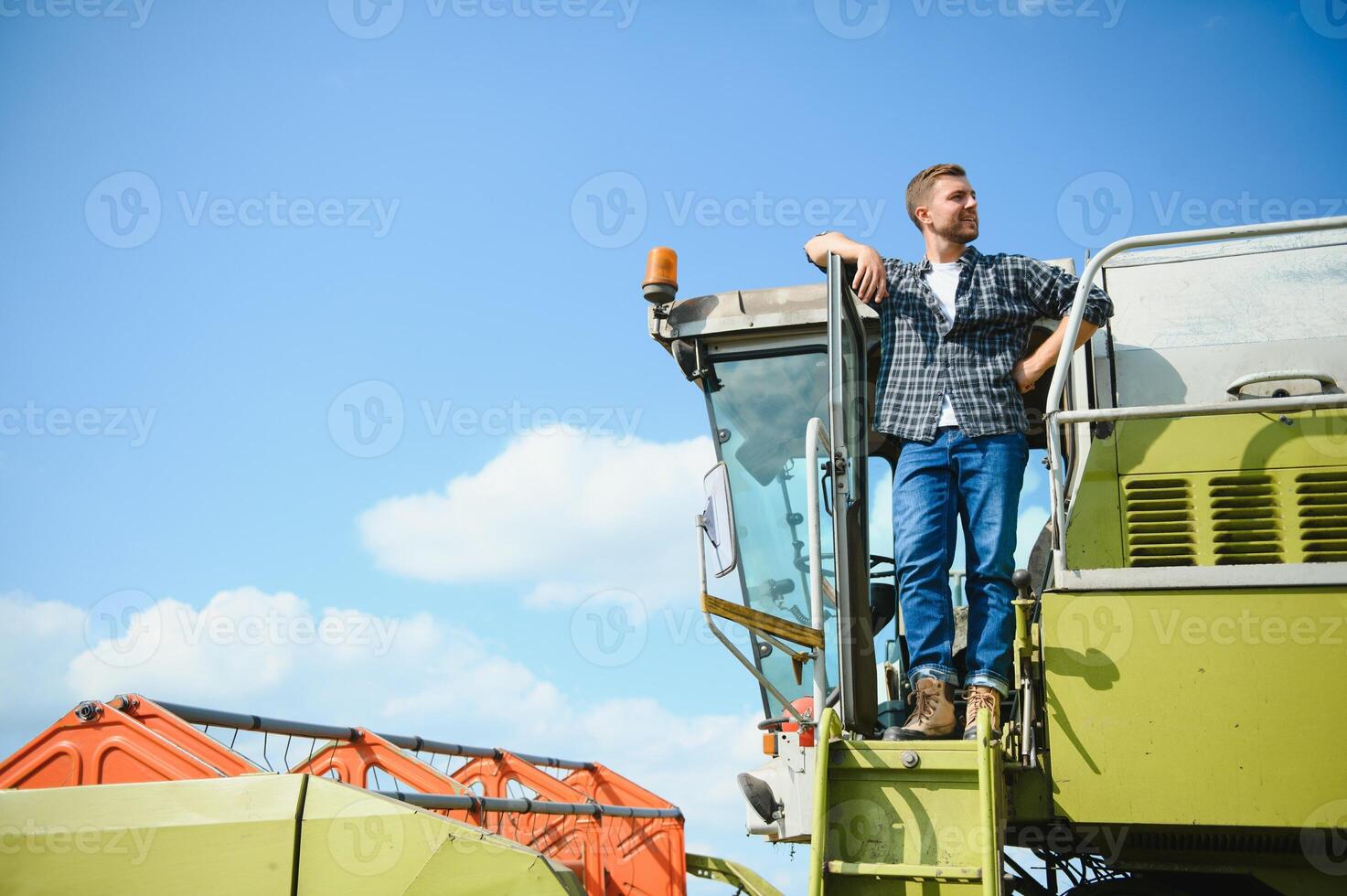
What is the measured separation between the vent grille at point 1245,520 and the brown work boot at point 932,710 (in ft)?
3.72

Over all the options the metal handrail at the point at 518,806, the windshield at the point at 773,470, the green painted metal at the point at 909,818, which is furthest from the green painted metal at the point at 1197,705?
the metal handrail at the point at 518,806

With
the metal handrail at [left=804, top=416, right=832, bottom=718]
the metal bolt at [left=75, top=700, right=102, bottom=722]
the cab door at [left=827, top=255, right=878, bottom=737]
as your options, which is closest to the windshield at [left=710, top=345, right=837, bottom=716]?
the cab door at [left=827, top=255, right=878, bottom=737]

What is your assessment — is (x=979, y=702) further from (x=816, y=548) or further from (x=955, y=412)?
(x=955, y=412)

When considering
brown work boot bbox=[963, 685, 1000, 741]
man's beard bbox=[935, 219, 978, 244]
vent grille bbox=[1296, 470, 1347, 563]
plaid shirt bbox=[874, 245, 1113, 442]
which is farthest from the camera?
man's beard bbox=[935, 219, 978, 244]

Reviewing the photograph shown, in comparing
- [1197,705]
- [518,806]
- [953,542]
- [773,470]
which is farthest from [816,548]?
[518,806]

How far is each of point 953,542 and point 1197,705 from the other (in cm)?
119

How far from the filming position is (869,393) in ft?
18.2

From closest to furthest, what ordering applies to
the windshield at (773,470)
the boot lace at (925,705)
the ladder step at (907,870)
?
the ladder step at (907,870) < the boot lace at (925,705) < the windshield at (773,470)

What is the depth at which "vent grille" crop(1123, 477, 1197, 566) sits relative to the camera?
437 cm

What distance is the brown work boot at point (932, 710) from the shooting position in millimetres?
4539

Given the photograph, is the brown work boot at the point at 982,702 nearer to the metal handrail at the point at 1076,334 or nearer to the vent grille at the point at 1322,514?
the metal handrail at the point at 1076,334

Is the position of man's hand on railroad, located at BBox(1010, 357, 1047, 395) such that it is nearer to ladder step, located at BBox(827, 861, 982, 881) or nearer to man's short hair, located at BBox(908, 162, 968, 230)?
man's short hair, located at BBox(908, 162, 968, 230)

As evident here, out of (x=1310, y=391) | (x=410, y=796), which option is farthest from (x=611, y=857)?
(x=1310, y=391)

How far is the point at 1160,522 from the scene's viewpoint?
174 inches
